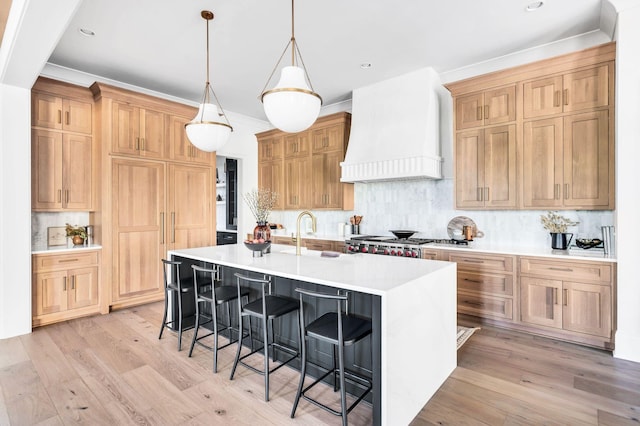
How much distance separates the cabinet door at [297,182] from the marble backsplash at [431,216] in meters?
0.50

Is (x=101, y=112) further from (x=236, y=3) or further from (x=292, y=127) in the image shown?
(x=292, y=127)

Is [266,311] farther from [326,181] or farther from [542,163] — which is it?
[326,181]

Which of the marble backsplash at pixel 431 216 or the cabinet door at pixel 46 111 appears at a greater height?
the cabinet door at pixel 46 111

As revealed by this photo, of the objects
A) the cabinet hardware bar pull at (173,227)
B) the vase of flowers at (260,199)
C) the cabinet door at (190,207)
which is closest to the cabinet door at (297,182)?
the vase of flowers at (260,199)

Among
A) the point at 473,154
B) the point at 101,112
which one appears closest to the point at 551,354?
the point at 473,154

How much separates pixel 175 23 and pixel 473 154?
3.48 metres

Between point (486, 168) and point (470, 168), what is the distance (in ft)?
0.58

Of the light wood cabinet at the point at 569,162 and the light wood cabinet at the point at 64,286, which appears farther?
the light wood cabinet at the point at 64,286

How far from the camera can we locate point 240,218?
671cm

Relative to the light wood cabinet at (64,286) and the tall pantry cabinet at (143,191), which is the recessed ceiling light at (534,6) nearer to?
the tall pantry cabinet at (143,191)

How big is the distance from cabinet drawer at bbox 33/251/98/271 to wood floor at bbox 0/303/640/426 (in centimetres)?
85

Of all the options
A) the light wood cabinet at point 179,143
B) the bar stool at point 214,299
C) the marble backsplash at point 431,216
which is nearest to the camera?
the bar stool at point 214,299

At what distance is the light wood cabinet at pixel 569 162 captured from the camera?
10.7 feet

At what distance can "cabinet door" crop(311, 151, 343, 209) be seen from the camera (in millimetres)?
Result: 5414
